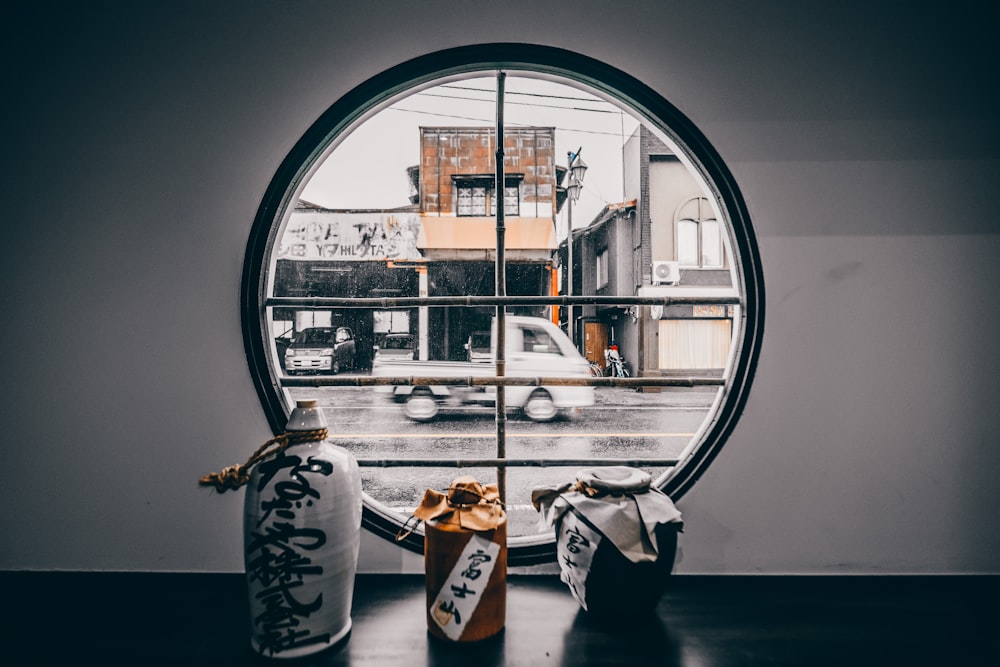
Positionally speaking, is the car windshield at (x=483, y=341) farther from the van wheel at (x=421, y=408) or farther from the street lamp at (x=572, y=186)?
the van wheel at (x=421, y=408)

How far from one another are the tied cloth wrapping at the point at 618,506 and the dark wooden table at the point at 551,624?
0.23 metres

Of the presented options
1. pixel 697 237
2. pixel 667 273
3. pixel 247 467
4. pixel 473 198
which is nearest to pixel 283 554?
pixel 247 467

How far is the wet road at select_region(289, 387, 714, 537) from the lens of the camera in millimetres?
3463

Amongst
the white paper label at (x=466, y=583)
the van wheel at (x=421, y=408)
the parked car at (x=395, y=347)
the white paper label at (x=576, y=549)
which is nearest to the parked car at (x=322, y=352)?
the parked car at (x=395, y=347)

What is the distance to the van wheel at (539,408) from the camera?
487 cm

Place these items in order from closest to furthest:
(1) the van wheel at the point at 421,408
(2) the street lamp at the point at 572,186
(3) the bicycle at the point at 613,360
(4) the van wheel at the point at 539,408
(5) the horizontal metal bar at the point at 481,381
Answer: (5) the horizontal metal bar at the point at 481,381 → (2) the street lamp at the point at 572,186 → (4) the van wheel at the point at 539,408 → (1) the van wheel at the point at 421,408 → (3) the bicycle at the point at 613,360

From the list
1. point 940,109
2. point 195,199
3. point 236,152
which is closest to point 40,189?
point 195,199

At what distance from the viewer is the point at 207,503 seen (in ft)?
4.06

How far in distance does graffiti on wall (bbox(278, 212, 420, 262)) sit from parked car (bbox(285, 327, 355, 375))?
0.99ft

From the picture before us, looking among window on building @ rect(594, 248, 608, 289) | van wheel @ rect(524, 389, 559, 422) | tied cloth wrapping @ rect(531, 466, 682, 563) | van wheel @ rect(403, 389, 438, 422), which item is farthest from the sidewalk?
tied cloth wrapping @ rect(531, 466, 682, 563)

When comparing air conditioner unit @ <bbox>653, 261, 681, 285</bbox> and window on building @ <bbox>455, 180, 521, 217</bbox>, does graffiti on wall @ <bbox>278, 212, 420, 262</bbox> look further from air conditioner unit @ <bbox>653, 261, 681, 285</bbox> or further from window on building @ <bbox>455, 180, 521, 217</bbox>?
air conditioner unit @ <bbox>653, 261, 681, 285</bbox>

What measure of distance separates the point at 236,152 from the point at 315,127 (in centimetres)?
25

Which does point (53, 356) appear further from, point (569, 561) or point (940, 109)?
point (940, 109)

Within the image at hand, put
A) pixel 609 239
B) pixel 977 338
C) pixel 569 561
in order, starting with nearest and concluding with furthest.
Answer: pixel 569 561
pixel 977 338
pixel 609 239
